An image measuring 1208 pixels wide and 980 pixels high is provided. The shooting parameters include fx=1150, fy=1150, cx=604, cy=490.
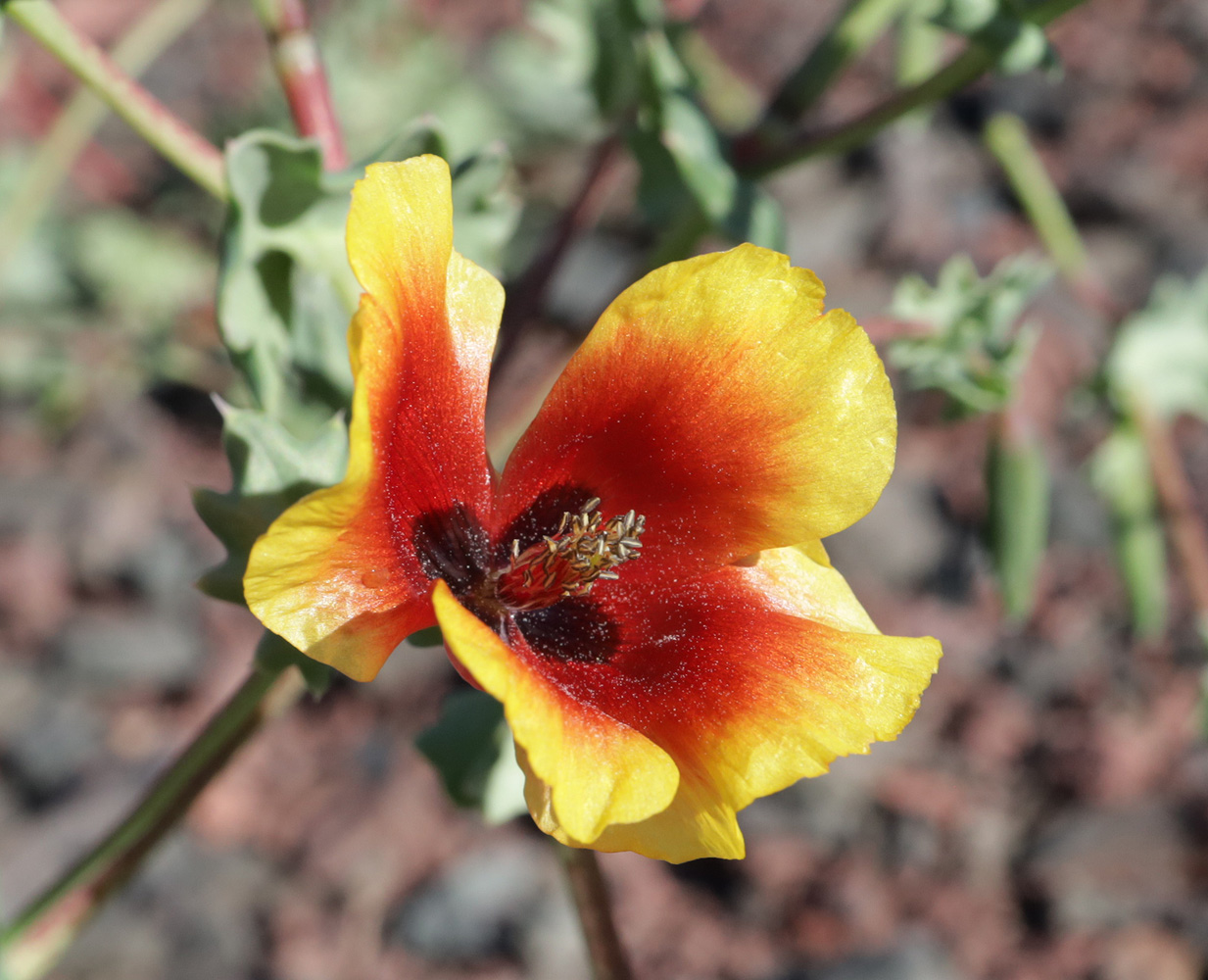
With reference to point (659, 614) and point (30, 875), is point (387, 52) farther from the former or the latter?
point (659, 614)

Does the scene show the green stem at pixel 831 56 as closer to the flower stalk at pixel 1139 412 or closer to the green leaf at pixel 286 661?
the flower stalk at pixel 1139 412

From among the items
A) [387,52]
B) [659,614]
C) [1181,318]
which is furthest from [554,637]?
[387,52]

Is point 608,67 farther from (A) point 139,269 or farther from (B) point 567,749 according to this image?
(A) point 139,269

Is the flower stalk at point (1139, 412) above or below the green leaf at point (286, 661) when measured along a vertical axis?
below

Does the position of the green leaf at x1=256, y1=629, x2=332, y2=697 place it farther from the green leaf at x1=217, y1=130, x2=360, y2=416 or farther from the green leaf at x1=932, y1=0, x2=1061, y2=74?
the green leaf at x1=932, y1=0, x2=1061, y2=74

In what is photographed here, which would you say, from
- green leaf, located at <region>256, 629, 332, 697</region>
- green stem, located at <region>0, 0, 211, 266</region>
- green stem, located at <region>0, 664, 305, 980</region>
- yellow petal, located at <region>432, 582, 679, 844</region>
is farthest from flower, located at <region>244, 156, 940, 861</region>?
green stem, located at <region>0, 0, 211, 266</region>

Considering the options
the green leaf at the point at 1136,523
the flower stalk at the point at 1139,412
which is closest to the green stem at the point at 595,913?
the flower stalk at the point at 1139,412

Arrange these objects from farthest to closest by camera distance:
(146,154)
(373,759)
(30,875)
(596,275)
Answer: (146,154)
(596,275)
(373,759)
(30,875)
